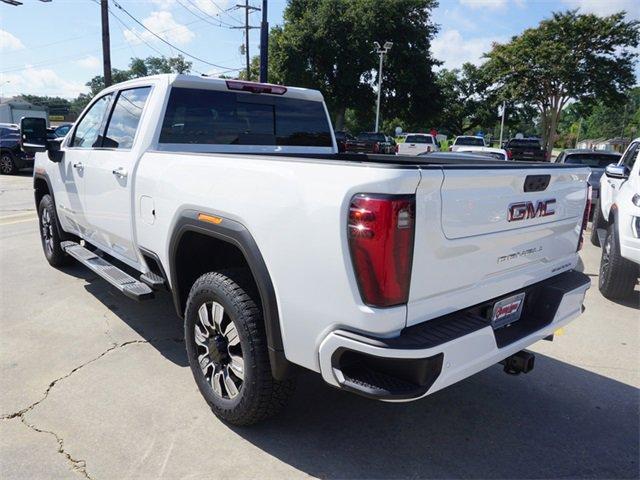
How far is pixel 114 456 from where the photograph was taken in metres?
2.73

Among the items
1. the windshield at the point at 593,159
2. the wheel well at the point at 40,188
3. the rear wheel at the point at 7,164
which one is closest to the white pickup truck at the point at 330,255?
the wheel well at the point at 40,188

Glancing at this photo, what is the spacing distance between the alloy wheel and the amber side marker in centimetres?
47

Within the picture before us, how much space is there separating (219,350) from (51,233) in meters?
4.01

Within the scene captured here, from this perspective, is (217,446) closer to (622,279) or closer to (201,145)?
Answer: (201,145)

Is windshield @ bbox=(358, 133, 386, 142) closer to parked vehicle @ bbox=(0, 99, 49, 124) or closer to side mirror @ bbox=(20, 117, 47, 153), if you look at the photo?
side mirror @ bbox=(20, 117, 47, 153)

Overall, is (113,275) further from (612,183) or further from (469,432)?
(612,183)

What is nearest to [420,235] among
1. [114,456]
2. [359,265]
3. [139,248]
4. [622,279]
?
[359,265]

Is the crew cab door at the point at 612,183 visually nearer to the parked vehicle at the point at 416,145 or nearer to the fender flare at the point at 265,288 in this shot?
the fender flare at the point at 265,288

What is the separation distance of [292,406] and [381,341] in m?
1.36

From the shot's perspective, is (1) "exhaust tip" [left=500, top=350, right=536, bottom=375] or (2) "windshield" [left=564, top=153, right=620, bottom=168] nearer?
(1) "exhaust tip" [left=500, top=350, right=536, bottom=375]

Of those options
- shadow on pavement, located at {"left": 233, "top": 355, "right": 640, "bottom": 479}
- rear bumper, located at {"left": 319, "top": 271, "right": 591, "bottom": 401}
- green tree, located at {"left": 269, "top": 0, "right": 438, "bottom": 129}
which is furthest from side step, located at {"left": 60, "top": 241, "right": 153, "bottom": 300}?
green tree, located at {"left": 269, "top": 0, "right": 438, "bottom": 129}

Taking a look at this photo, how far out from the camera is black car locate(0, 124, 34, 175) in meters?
17.0

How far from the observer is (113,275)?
3990mm

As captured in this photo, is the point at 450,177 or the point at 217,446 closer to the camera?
the point at 450,177
